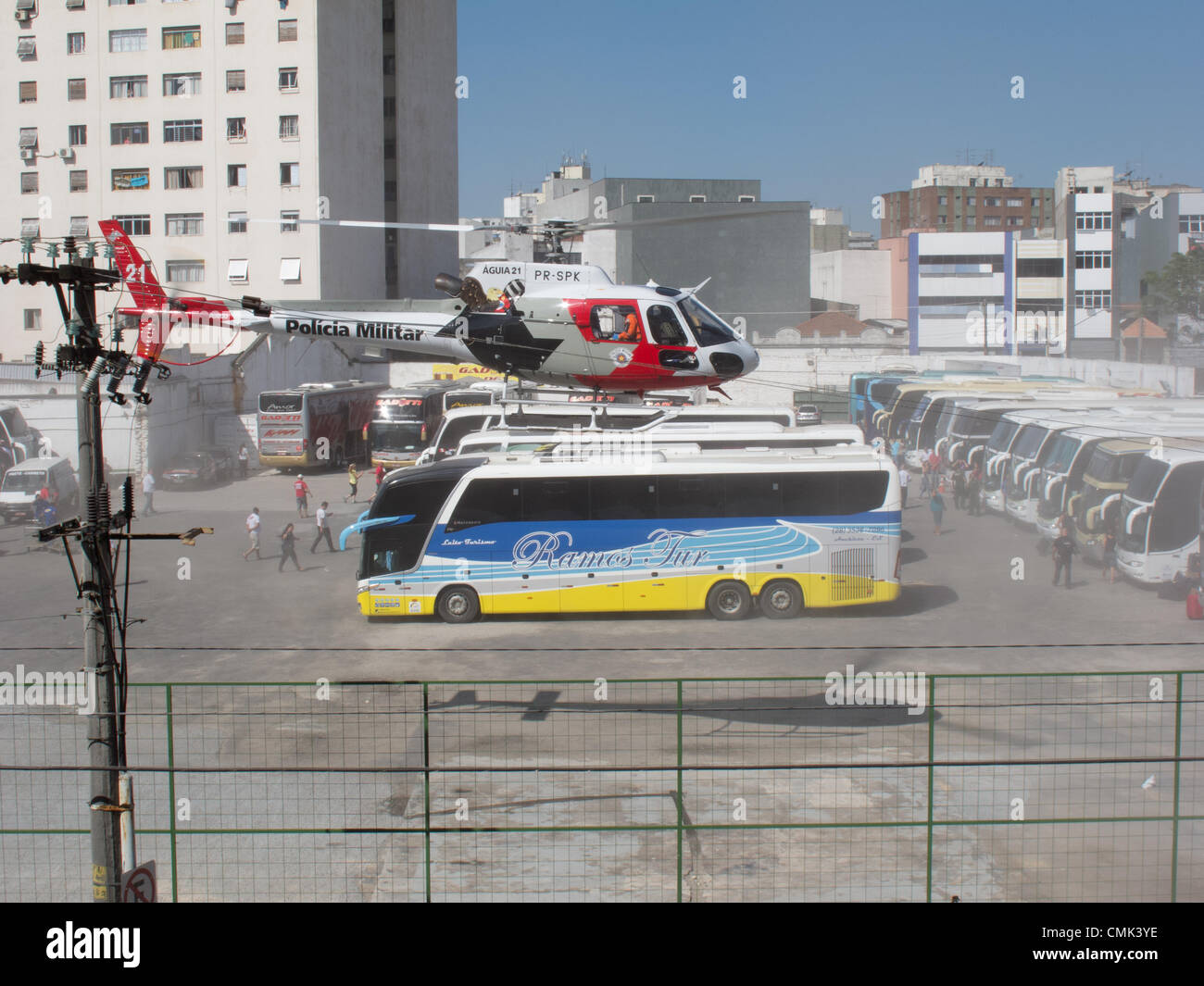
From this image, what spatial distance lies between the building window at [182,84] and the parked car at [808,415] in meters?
22.9

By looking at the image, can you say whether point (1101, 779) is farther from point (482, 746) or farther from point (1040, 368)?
point (1040, 368)

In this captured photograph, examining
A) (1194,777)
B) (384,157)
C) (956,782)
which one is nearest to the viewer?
(1194,777)

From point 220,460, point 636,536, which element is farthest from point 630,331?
point 220,460

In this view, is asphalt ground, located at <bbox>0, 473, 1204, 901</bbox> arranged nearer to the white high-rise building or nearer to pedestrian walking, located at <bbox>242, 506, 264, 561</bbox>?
pedestrian walking, located at <bbox>242, 506, 264, 561</bbox>

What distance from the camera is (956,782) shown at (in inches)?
400

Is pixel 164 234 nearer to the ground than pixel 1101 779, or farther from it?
farther from it

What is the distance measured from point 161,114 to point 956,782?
36446 millimetres

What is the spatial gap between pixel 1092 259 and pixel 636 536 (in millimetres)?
51095

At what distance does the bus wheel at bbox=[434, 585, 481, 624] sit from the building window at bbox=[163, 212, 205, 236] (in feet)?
83.9

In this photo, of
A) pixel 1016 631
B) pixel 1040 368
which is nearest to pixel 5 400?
pixel 1016 631

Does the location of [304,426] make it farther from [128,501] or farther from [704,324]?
[128,501]

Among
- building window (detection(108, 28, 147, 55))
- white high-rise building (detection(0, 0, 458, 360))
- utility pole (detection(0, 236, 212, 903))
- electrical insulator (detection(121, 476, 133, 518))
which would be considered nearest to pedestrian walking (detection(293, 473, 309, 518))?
white high-rise building (detection(0, 0, 458, 360))

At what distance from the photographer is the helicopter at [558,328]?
15914 millimetres

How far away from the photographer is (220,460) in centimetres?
3241
